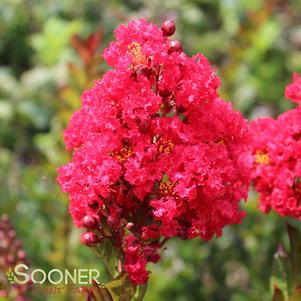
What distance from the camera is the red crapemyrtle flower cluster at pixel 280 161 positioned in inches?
89.1

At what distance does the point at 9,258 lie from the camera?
248cm

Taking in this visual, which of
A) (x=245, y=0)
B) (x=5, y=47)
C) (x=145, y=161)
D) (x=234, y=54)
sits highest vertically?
(x=5, y=47)

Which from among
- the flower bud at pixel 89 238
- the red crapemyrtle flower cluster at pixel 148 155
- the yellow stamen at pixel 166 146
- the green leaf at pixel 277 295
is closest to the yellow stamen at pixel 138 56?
the red crapemyrtle flower cluster at pixel 148 155

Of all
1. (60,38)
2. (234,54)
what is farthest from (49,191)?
(234,54)

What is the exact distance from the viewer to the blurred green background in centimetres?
399

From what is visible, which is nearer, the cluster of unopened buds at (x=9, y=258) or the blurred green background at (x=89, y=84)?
the cluster of unopened buds at (x=9, y=258)

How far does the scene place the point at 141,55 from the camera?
6.53 ft

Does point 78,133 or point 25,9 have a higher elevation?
point 25,9

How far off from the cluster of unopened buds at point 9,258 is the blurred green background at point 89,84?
956 millimetres

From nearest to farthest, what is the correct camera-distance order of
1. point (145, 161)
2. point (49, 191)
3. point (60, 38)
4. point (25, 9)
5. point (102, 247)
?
point (145, 161), point (102, 247), point (49, 191), point (60, 38), point (25, 9)

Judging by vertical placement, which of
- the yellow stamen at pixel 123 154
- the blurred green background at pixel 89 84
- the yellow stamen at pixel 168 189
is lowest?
the yellow stamen at pixel 168 189

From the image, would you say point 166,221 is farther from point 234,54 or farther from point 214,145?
point 234,54

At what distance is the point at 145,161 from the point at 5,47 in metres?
4.76

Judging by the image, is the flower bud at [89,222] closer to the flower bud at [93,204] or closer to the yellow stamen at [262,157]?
the flower bud at [93,204]
